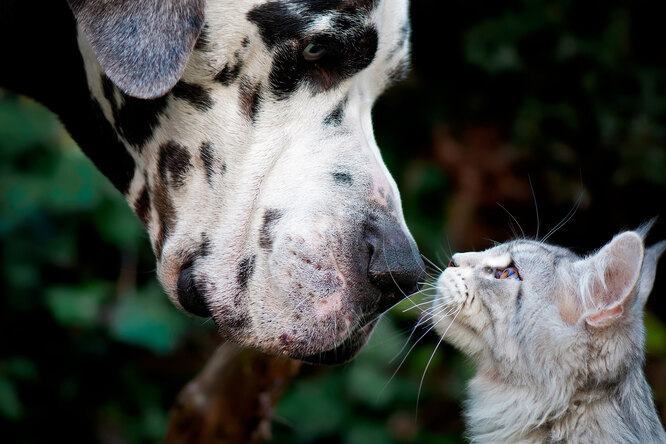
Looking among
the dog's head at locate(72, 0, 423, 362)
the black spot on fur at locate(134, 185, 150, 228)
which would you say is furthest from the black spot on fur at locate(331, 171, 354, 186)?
the black spot on fur at locate(134, 185, 150, 228)

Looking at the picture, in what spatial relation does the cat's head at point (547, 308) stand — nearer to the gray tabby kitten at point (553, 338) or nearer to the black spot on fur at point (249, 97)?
the gray tabby kitten at point (553, 338)

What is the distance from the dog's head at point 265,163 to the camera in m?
Answer: 2.13

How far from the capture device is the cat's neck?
2.18 metres

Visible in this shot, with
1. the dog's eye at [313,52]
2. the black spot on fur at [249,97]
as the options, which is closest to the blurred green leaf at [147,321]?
the black spot on fur at [249,97]

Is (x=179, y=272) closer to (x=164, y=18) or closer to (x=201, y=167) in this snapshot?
(x=201, y=167)

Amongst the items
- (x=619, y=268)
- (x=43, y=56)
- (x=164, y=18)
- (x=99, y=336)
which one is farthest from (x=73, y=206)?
(x=619, y=268)

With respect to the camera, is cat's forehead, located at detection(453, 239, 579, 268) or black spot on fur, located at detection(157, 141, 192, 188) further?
cat's forehead, located at detection(453, 239, 579, 268)

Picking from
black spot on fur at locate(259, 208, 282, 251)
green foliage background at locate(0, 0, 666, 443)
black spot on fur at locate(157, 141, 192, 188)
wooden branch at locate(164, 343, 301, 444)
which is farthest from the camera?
green foliage background at locate(0, 0, 666, 443)

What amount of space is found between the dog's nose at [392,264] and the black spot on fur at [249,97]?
47cm

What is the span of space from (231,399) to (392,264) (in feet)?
3.57

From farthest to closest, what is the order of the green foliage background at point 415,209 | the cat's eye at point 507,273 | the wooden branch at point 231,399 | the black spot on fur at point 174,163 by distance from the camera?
the green foliage background at point 415,209 < the wooden branch at point 231,399 < the cat's eye at point 507,273 < the black spot on fur at point 174,163

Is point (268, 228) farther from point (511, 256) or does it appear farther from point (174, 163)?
point (511, 256)

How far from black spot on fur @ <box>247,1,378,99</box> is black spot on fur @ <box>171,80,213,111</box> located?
0.19 m

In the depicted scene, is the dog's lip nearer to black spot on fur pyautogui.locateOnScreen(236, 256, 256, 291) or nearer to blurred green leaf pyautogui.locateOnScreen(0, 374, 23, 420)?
black spot on fur pyautogui.locateOnScreen(236, 256, 256, 291)
